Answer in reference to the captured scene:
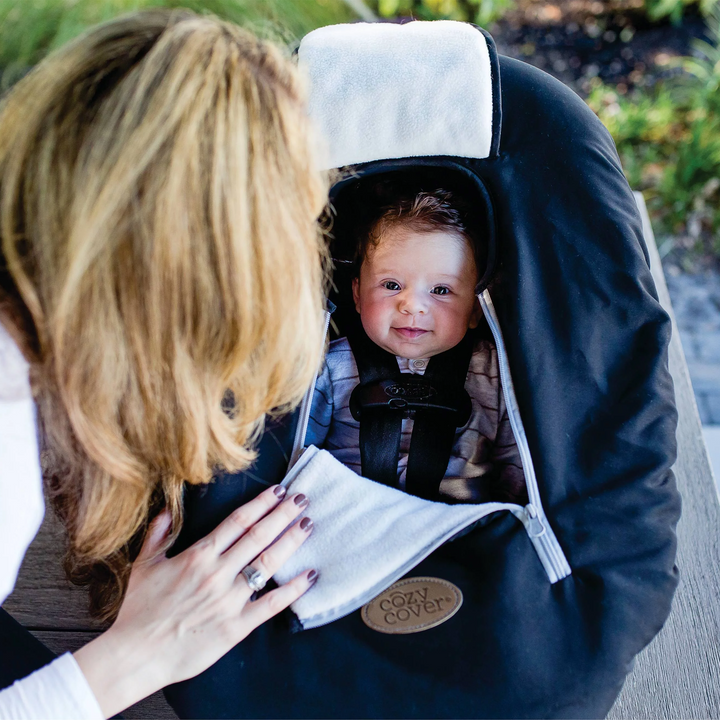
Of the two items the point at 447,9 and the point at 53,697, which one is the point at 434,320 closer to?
the point at 53,697

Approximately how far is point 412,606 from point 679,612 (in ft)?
1.85

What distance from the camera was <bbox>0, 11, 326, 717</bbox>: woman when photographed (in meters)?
0.72

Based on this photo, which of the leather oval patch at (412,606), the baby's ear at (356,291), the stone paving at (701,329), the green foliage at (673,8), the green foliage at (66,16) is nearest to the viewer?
the leather oval patch at (412,606)

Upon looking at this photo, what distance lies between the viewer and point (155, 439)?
2.92 ft

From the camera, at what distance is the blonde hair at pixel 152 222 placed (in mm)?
715

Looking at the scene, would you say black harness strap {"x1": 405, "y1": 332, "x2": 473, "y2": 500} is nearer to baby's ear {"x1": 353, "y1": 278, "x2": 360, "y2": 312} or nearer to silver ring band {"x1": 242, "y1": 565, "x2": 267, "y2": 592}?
baby's ear {"x1": 353, "y1": 278, "x2": 360, "y2": 312}

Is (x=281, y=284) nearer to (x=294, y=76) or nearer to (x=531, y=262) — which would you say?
(x=294, y=76)

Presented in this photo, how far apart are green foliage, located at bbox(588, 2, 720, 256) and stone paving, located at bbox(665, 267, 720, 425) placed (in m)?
0.18

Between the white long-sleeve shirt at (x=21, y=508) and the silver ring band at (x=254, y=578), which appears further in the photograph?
the silver ring band at (x=254, y=578)

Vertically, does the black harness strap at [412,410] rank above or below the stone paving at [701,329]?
above

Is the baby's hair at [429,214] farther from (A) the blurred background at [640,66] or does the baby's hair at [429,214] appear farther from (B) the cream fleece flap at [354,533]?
(A) the blurred background at [640,66]

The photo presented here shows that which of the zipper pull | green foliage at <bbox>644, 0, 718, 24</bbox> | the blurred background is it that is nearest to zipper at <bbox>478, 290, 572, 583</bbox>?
the zipper pull

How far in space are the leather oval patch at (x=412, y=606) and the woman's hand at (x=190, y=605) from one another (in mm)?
119

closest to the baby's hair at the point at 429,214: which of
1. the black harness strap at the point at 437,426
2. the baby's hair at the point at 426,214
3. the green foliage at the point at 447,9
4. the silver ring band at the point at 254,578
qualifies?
the baby's hair at the point at 426,214
